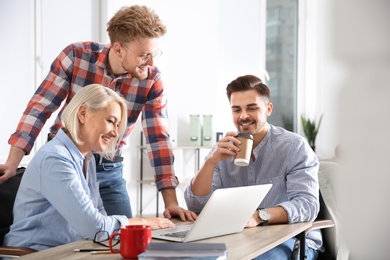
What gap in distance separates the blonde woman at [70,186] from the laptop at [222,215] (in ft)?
0.60

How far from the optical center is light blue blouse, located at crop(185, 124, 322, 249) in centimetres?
208

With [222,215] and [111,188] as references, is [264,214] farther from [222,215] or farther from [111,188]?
[111,188]

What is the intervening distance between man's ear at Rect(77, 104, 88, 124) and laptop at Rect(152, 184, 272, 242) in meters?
0.49

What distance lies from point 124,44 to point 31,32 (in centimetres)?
283

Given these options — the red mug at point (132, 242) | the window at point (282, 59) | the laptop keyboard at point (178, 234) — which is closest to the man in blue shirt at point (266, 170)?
the laptop keyboard at point (178, 234)

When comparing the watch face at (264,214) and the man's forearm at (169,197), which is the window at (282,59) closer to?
the man's forearm at (169,197)

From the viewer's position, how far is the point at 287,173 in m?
2.18

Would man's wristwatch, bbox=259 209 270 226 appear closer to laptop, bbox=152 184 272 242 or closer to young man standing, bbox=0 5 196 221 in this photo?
laptop, bbox=152 184 272 242

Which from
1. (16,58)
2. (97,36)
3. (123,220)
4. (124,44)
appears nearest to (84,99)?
(124,44)

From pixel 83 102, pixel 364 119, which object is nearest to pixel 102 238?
pixel 83 102

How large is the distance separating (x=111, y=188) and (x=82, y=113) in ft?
1.46

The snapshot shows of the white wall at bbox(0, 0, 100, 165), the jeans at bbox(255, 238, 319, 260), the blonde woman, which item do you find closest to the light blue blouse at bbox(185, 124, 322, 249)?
the jeans at bbox(255, 238, 319, 260)

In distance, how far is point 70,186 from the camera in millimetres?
1553

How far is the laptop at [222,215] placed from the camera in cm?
142
